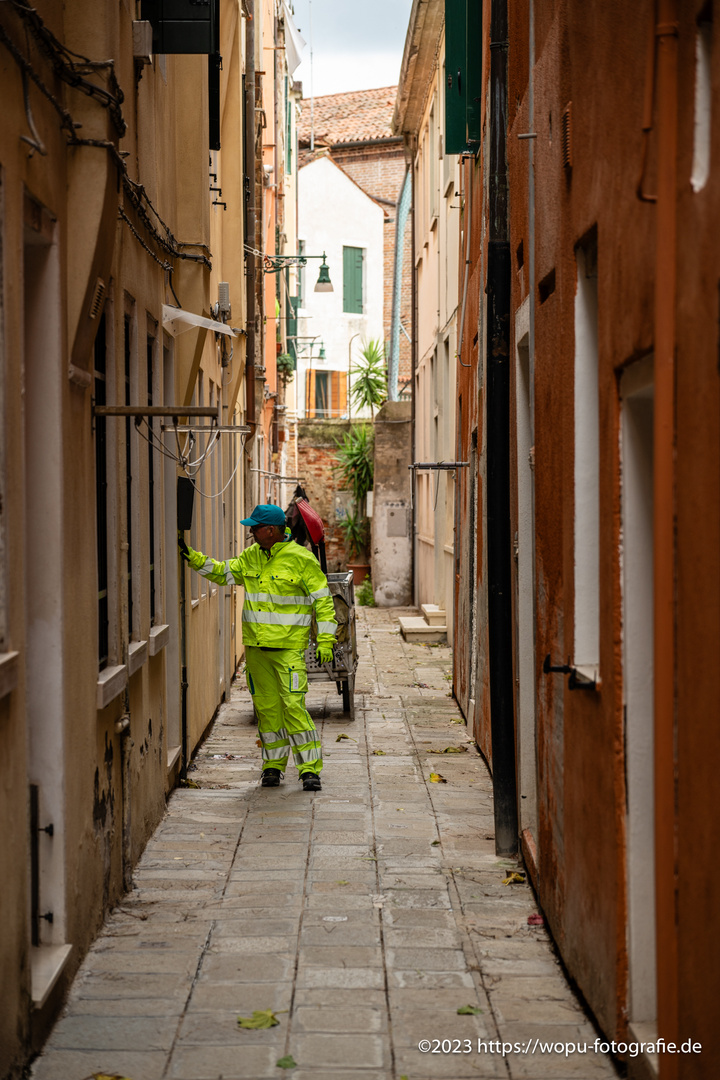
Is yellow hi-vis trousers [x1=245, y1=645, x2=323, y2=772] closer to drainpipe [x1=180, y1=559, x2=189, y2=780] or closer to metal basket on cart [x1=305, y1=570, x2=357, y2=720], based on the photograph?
drainpipe [x1=180, y1=559, x2=189, y2=780]

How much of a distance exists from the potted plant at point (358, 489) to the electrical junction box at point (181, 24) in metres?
22.1

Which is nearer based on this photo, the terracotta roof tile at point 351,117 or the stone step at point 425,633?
the stone step at point 425,633

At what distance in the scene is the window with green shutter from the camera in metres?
42.8

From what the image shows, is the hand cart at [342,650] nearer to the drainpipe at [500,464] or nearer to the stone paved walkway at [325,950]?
the stone paved walkway at [325,950]

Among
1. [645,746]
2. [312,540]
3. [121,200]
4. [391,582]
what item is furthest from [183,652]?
[391,582]

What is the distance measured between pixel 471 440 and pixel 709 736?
28.9ft

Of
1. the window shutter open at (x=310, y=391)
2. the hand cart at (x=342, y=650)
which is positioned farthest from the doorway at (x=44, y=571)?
the window shutter open at (x=310, y=391)

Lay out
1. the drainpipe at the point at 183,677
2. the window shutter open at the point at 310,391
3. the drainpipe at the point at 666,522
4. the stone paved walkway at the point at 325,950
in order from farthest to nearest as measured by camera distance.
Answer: the window shutter open at the point at 310,391
the drainpipe at the point at 183,677
the stone paved walkway at the point at 325,950
the drainpipe at the point at 666,522

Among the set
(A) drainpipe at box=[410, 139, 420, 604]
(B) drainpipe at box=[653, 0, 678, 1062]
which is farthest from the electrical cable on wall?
(A) drainpipe at box=[410, 139, 420, 604]

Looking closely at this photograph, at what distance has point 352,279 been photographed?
141 ft

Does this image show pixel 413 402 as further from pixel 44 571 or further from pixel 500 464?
pixel 44 571

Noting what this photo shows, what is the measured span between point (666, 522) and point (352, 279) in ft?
132

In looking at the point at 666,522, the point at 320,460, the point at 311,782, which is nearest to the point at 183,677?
the point at 311,782

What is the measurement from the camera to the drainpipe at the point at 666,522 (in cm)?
347
